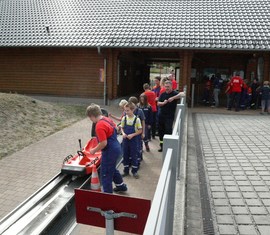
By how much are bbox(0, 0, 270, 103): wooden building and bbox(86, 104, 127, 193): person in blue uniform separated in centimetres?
1089

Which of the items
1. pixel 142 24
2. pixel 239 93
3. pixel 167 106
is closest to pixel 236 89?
pixel 239 93

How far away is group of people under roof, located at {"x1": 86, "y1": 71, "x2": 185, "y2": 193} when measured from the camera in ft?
16.0

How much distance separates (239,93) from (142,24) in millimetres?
6231

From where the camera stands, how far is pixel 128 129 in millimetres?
6336

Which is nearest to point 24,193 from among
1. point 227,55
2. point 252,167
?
point 252,167

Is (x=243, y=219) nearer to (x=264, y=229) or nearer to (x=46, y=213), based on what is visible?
(x=264, y=229)

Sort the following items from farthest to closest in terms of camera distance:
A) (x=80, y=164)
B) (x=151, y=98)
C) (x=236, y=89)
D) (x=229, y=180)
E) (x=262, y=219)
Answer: (x=236, y=89), (x=151, y=98), (x=80, y=164), (x=229, y=180), (x=262, y=219)

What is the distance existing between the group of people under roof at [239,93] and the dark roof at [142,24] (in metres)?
1.86

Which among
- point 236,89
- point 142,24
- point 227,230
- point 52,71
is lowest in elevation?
point 227,230

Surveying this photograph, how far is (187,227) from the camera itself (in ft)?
14.3

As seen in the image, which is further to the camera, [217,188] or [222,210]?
[217,188]

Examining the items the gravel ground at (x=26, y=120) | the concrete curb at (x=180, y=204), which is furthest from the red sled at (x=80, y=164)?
the gravel ground at (x=26, y=120)

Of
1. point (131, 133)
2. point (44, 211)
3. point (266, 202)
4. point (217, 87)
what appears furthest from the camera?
point (217, 87)

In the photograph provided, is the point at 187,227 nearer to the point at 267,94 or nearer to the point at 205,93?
the point at 267,94
